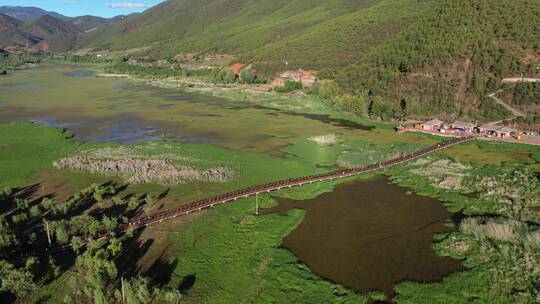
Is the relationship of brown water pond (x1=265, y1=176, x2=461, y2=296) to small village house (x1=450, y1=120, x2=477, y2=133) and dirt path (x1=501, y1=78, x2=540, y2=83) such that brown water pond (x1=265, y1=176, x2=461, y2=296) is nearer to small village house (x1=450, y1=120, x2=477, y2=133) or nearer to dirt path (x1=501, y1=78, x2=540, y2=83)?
small village house (x1=450, y1=120, x2=477, y2=133)

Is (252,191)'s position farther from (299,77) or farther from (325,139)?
(299,77)

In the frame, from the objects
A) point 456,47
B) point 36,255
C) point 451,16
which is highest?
point 451,16

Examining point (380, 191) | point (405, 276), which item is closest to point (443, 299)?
point (405, 276)

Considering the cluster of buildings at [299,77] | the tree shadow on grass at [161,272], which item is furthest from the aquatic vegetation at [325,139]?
the cluster of buildings at [299,77]

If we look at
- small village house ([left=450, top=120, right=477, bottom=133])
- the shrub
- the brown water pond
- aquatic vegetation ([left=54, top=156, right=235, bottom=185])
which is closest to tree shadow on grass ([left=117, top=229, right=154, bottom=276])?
the brown water pond

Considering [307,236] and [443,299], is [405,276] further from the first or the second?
[307,236]

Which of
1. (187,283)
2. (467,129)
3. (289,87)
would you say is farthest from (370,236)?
(289,87)

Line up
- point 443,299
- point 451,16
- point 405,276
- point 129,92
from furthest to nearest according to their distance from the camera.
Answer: point 129,92 < point 451,16 < point 405,276 < point 443,299

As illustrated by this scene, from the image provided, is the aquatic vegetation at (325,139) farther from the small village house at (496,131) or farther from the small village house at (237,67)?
the small village house at (237,67)
